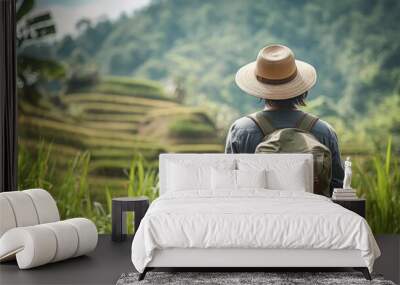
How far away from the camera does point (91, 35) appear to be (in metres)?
8.16

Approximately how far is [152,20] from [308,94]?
210 centimetres

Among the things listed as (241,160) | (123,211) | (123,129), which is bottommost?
(123,211)

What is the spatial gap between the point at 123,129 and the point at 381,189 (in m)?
3.18

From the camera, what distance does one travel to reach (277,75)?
7883 mm

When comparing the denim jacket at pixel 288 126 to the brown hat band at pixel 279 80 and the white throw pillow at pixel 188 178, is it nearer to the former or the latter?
the brown hat band at pixel 279 80

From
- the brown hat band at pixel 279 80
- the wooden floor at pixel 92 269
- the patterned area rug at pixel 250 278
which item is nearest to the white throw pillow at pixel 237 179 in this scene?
the wooden floor at pixel 92 269

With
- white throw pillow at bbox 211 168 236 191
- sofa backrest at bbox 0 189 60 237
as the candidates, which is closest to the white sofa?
sofa backrest at bbox 0 189 60 237

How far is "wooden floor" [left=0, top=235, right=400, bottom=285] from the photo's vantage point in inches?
210

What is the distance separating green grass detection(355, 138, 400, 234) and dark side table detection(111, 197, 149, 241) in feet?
8.54

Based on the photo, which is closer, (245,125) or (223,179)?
Answer: (223,179)

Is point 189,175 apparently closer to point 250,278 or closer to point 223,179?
point 223,179

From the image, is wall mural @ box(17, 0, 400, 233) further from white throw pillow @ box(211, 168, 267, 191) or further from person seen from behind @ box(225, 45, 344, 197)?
white throw pillow @ box(211, 168, 267, 191)

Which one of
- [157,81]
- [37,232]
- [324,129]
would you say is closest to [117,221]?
[37,232]

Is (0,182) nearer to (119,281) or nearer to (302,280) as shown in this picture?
(119,281)
